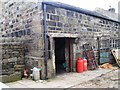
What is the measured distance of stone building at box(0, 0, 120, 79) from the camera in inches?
243

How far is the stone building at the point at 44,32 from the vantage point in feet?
20.3

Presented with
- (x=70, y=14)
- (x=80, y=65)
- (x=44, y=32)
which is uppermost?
(x=70, y=14)

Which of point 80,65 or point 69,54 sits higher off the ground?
point 69,54

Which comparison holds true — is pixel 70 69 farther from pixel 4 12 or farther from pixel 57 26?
pixel 4 12

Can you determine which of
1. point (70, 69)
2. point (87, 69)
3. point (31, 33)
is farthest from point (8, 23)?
point (87, 69)

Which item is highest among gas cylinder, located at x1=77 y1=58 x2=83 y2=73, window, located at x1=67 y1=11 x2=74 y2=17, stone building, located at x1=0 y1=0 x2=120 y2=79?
window, located at x1=67 y1=11 x2=74 y2=17

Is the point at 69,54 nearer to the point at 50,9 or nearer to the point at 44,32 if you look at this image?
the point at 44,32

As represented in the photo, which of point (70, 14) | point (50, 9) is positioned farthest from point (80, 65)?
point (50, 9)

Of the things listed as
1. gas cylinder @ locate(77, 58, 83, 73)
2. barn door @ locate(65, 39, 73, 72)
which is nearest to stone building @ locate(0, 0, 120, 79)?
barn door @ locate(65, 39, 73, 72)

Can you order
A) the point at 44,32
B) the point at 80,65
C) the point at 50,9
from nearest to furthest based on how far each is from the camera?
the point at 44,32
the point at 50,9
the point at 80,65

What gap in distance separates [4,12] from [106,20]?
6059 mm

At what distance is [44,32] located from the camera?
6.14m

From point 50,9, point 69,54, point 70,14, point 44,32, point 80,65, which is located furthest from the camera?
point 69,54

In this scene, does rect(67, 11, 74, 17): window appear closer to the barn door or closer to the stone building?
the stone building
